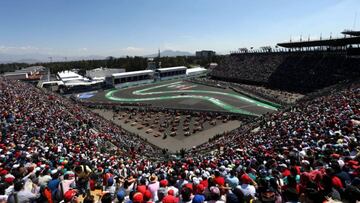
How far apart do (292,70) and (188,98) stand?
3124 cm

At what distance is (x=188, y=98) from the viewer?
5894cm

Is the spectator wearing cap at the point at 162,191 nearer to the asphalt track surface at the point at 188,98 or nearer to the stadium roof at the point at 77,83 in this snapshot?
the asphalt track surface at the point at 188,98

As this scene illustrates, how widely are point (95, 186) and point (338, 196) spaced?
27.3 ft

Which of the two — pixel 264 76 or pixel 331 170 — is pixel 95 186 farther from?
pixel 264 76

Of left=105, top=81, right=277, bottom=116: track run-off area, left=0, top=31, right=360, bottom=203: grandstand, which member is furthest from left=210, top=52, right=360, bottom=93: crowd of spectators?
left=105, top=81, right=277, bottom=116: track run-off area

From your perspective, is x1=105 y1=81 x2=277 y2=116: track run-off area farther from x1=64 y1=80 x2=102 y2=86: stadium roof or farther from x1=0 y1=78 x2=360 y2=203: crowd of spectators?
x1=0 y1=78 x2=360 y2=203: crowd of spectators

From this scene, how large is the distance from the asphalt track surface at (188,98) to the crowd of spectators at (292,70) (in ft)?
43.5

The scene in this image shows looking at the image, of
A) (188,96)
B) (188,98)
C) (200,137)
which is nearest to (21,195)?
(200,137)

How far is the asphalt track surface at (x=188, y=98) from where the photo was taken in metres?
48.3

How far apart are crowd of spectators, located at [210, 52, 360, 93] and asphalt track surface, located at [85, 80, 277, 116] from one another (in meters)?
13.3

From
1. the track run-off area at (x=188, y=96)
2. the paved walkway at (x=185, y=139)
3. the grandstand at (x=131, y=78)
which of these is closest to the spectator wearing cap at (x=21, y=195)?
the paved walkway at (x=185, y=139)

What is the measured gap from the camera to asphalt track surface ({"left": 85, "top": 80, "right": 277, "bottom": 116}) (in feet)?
158

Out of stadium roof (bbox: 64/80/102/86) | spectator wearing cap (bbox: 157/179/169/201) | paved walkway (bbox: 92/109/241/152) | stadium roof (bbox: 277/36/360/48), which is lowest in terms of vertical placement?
paved walkway (bbox: 92/109/241/152)

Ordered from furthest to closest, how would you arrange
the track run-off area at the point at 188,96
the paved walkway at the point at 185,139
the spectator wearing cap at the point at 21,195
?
the track run-off area at the point at 188,96, the paved walkway at the point at 185,139, the spectator wearing cap at the point at 21,195
